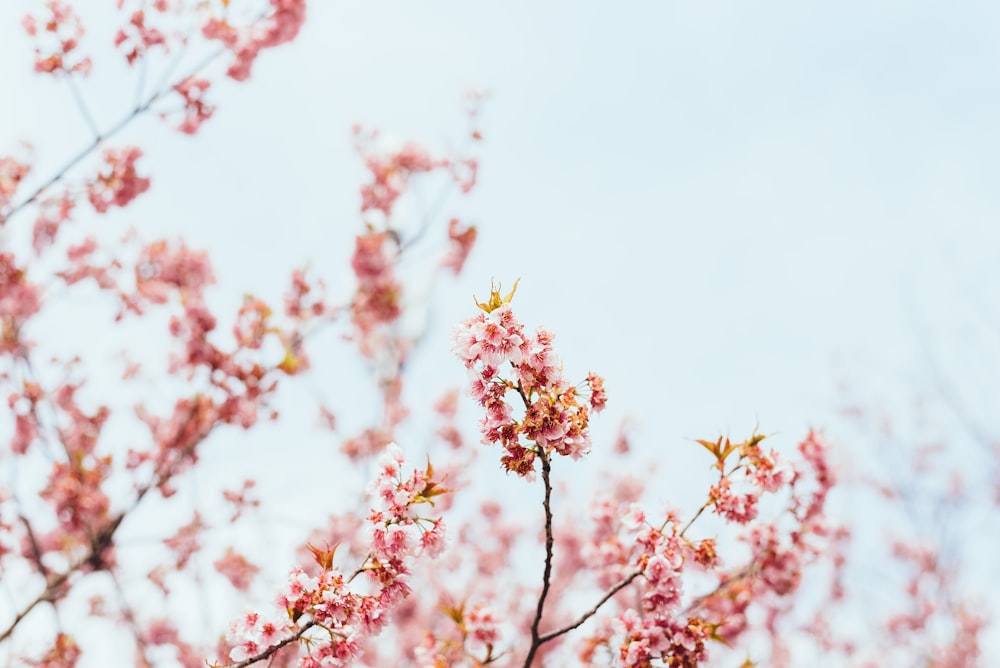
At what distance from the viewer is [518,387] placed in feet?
8.74

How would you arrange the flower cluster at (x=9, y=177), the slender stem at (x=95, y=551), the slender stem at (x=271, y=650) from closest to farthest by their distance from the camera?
the slender stem at (x=271, y=650), the slender stem at (x=95, y=551), the flower cluster at (x=9, y=177)

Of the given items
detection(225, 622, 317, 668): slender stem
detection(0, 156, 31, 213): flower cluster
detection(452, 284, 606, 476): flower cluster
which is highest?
detection(0, 156, 31, 213): flower cluster

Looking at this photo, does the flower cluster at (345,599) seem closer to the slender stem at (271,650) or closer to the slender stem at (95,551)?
the slender stem at (271,650)

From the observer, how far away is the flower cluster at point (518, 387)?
2605 mm

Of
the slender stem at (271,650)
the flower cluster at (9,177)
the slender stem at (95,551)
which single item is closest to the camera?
the slender stem at (271,650)

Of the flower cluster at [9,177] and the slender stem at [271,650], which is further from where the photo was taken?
the flower cluster at [9,177]

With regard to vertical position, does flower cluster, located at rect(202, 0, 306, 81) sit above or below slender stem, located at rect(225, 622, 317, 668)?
above

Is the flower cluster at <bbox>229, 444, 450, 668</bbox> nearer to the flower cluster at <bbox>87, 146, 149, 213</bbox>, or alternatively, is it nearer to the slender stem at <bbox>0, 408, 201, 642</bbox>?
the slender stem at <bbox>0, 408, 201, 642</bbox>

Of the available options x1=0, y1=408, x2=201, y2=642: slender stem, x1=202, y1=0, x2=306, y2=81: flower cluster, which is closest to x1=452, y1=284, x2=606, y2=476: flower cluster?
x1=0, y1=408, x2=201, y2=642: slender stem

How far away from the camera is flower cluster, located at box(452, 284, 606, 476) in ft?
8.55

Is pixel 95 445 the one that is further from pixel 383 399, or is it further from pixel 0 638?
pixel 383 399

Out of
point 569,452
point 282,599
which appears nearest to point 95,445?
point 282,599

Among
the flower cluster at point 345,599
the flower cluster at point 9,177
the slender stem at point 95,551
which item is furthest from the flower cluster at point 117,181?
the flower cluster at point 345,599

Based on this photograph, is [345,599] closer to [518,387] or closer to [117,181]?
[518,387]
